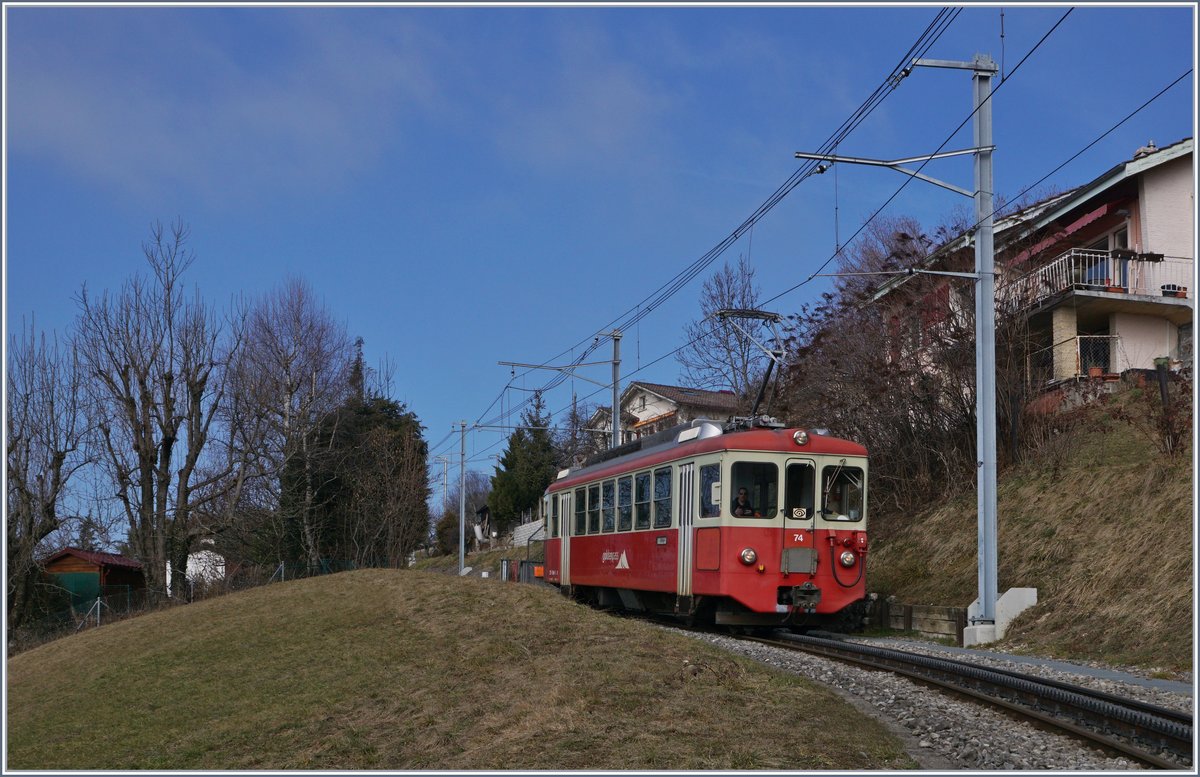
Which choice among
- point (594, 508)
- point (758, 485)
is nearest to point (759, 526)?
point (758, 485)

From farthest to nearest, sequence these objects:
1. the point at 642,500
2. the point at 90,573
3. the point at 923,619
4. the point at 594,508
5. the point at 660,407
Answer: the point at 660,407
the point at 90,573
the point at 594,508
the point at 642,500
the point at 923,619

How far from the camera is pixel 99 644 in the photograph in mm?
19453

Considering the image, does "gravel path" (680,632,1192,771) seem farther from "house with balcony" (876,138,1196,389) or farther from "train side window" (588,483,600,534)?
"house with balcony" (876,138,1196,389)

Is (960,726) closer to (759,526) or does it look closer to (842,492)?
(759,526)

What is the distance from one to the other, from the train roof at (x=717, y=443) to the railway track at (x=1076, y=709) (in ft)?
12.9

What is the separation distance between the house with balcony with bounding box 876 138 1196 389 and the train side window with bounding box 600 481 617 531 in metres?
8.42

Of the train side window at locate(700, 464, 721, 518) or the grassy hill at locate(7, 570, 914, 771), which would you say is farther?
the train side window at locate(700, 464, 721, 518)

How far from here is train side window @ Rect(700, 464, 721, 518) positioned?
50.6 ft

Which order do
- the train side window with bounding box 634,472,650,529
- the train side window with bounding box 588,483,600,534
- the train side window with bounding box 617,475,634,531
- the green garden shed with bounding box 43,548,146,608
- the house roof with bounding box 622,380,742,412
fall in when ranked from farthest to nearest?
the house roof with bounding box 622,380,742,412 → the green garden shed with bounding box 43,548,146,608 → the train side window with bounding box 588,483,600,534 → the train side window with bounding box 617,475,634,531 → the train side window with bounding box 634,472,650,529

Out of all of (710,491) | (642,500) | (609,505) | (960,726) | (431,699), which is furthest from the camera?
(609,505)

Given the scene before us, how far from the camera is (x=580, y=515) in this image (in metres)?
21.5

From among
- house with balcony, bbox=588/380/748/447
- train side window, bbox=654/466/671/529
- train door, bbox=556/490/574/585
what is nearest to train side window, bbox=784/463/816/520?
train side window, bbox=654/466/671/529

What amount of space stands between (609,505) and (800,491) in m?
4.58

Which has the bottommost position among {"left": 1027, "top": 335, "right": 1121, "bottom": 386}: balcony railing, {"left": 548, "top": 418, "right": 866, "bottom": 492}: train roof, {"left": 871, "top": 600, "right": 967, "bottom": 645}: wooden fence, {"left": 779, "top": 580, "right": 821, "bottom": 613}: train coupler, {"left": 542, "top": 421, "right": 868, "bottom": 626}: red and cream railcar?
{"left": 871, "top": 600, "right": 967, "bottom": 645}: wooden fence
